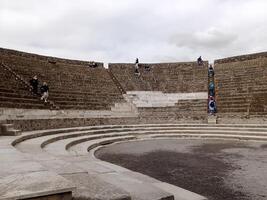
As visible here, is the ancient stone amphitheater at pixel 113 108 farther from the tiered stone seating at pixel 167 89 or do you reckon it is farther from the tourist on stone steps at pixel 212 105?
the tourist on stone steps at pixel 212 105

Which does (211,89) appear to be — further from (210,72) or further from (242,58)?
(242,58)

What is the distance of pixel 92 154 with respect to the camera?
32.4 ft

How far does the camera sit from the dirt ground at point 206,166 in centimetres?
567

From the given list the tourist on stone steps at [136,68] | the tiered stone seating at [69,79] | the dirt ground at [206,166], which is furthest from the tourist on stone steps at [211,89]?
the dirt ground at [206,166]

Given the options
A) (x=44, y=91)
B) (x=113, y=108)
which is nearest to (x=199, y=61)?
(x=113, y=108)

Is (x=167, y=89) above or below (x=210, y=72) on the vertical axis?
below

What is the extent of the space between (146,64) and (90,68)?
534 cm

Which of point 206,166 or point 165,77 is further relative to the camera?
point 165,77

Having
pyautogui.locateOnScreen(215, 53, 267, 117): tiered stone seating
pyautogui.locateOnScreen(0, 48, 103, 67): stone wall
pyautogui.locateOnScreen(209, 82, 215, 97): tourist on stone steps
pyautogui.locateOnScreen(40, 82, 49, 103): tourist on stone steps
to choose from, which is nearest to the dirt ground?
pyautogui.locateOnScreen(40, 82, 49, 103): tourist on stone steps

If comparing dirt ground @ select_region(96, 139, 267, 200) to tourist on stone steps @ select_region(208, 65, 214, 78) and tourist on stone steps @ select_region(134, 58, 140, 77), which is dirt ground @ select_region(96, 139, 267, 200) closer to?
tourist on stone steps @ select_region(208, 65, 214, 78)

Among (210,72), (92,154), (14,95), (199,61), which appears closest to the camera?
(92,154)

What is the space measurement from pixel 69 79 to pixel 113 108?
4217 millimetres

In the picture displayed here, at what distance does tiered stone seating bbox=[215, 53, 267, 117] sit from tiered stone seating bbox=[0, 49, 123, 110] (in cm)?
778

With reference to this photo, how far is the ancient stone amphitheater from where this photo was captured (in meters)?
7.23
